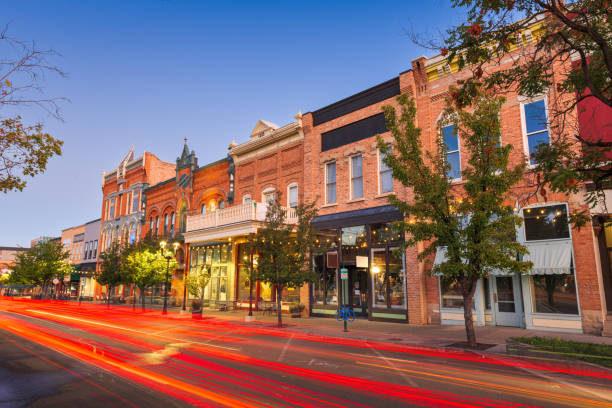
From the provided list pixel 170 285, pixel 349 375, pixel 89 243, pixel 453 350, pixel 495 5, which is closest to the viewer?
pixel 495 5

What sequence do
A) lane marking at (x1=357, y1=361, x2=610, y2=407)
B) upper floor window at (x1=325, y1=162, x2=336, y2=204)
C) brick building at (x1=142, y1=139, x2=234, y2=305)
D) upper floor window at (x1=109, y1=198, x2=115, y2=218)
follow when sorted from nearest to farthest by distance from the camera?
lane marking at (x1=357, y1=361, x2=610, y2=407) → upper floor window at (x1=325, y1=162, x2=336, y2=204) → brick building at (x1=142, y1=139, x2=234, y2=305) → upper floor window at (x1=109, y1=198, x2=115, y2=218)

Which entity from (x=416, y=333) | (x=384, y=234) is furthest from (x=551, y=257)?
(x=384, y=234)

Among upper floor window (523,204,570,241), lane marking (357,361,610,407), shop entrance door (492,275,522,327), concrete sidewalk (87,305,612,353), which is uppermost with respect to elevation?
upper floor window (523,204,570,241)

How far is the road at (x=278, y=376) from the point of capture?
6258 mm

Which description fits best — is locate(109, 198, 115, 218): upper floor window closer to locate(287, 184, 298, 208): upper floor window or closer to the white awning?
locate(287, 184, 298, 208): upper floor window

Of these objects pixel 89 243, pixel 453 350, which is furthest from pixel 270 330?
pixel 89 243

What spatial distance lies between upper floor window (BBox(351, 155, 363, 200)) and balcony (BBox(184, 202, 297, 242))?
12.0 ft

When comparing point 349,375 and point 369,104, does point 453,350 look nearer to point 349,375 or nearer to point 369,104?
point 349,375

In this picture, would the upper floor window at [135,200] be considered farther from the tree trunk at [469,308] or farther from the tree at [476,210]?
the tree trunk at [469,308]

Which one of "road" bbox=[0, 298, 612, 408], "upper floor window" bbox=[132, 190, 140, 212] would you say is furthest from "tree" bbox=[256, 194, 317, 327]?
"upper floor window" bbox=[132, 190, 140, 212]

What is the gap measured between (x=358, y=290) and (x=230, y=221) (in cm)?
908

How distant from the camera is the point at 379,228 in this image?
19.7 metres

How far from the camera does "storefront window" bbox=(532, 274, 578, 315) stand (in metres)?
13.6

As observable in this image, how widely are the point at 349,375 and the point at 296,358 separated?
222 cm
